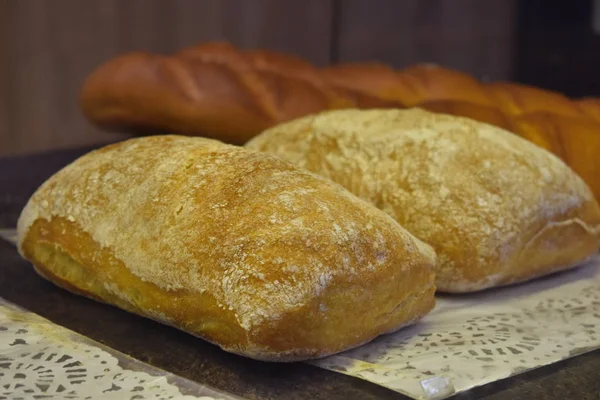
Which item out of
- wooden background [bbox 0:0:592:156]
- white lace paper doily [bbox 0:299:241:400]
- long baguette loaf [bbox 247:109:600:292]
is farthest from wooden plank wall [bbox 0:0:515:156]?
white lace paper doily [bbox 0:299:241:400]

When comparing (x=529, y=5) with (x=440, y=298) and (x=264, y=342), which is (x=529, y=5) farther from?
(x=264, y=342)

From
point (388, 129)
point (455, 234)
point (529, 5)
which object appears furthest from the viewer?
point (529, 5)

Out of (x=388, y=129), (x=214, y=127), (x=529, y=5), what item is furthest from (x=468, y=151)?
(x=529, y=5)

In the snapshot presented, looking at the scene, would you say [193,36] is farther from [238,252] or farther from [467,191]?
[238,252]

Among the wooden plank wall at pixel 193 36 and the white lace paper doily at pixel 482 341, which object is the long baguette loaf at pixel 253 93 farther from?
the wooden plank wall at pixel 193 36

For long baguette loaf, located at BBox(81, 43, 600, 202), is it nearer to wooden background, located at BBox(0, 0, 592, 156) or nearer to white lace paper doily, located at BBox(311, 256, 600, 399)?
white lace paper doily, located at BBox(311, 256, 600, 399)
